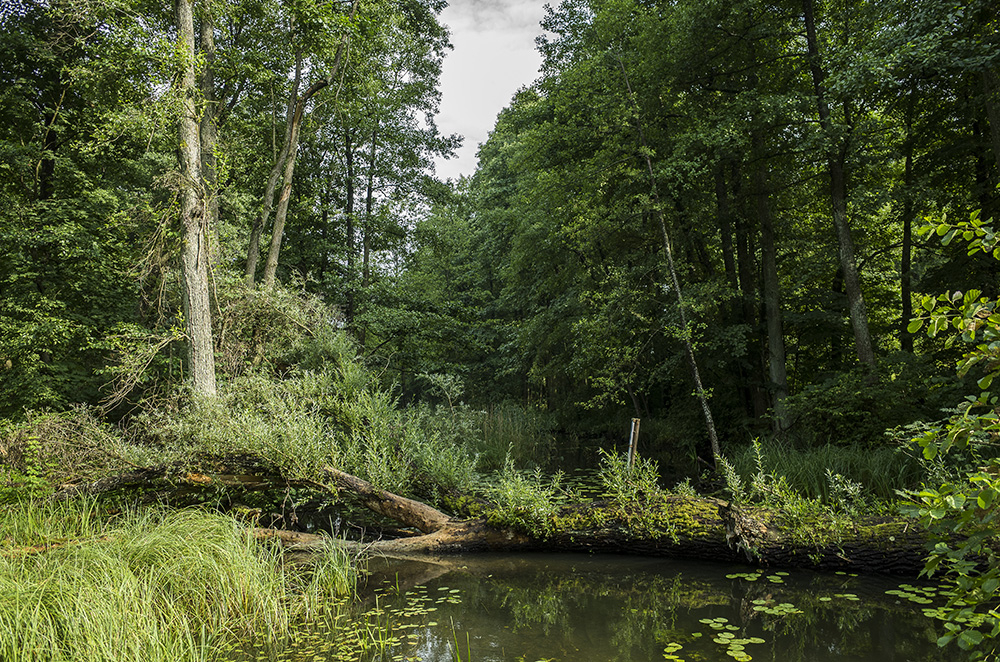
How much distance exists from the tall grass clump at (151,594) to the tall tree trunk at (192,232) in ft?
11.3

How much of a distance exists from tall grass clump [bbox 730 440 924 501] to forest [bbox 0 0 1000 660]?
0.06m

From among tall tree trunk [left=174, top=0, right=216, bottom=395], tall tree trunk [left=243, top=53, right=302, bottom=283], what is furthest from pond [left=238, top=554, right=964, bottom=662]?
tall tree trunk [left=243, top=53, right=302, bottom=283]

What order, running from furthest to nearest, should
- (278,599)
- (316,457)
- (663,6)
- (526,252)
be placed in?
(526,252), (663,6), (316,457), (278,599)

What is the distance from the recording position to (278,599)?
409 cm

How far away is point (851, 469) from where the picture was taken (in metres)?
6.54

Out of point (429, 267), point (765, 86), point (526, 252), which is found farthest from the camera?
point (429, 267)

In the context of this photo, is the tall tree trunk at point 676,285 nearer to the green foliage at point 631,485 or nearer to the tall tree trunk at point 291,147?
the green foliage at point 631,485

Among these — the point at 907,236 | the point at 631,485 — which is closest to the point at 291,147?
the point at 631,485

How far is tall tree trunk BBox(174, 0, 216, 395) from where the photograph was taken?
795 centimetres

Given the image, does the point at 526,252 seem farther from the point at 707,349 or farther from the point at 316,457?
the point at 316,457

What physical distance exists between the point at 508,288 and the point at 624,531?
11.5 metres

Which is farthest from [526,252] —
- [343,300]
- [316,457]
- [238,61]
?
[316,457]

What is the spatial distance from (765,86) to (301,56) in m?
9.19

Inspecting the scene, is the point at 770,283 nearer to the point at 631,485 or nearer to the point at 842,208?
the point at 842,208
